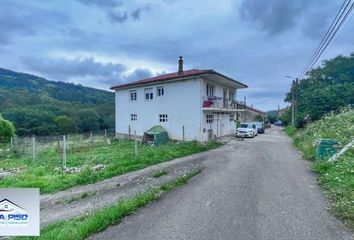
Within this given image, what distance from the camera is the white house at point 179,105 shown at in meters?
22.2

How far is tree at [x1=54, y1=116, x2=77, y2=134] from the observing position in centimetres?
5316

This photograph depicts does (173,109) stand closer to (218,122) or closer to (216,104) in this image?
(216,104)

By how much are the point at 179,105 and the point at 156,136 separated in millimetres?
3329

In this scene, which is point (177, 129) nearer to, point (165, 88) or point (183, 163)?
point (165, 88)

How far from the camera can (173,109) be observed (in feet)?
78.0

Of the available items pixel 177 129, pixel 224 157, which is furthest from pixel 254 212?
pixel 177 129

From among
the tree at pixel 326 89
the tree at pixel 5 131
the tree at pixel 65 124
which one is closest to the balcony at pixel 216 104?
the tree at pixel 326 89

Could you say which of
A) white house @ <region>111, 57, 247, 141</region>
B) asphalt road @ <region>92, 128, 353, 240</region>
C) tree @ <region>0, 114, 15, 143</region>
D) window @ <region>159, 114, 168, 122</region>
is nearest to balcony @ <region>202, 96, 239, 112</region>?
white house @ <region>111, 57, 247, 141</region>

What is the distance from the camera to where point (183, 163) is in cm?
1256

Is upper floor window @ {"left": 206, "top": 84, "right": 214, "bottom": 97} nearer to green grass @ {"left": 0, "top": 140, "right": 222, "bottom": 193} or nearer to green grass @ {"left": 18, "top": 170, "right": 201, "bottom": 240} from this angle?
green grass @ {"left": 0, "top": 140, "right": 222, "bottom": 193}

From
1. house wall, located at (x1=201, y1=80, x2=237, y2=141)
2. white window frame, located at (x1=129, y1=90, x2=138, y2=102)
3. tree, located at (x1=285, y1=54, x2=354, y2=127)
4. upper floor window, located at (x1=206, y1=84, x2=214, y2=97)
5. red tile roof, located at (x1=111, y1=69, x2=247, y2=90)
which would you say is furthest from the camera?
tree, located at (x1=285, y1=54, x2=354, y2=127)

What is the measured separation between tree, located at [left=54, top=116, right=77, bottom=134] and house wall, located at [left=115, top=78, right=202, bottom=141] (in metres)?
29.9

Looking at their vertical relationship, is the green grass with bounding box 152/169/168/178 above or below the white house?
below

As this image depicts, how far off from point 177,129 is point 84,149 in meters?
7.79
